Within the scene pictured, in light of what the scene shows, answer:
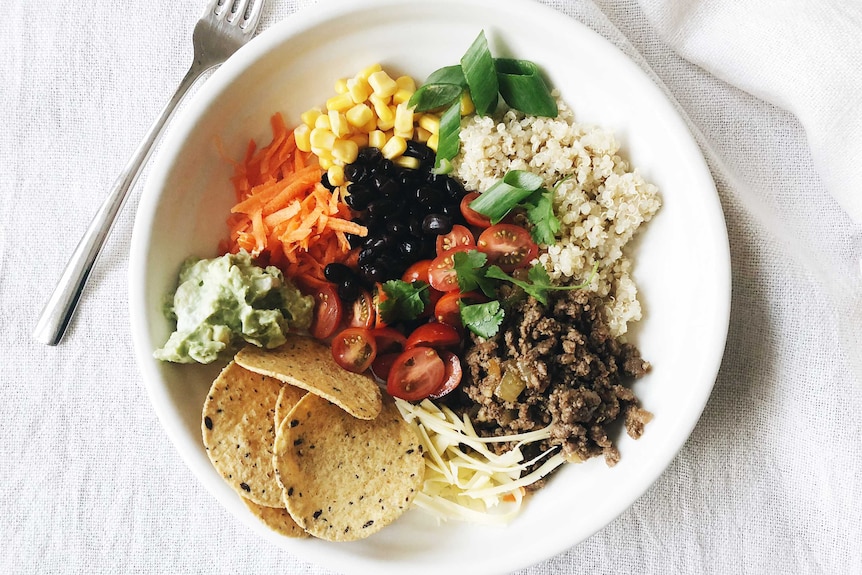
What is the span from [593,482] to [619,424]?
238 mm

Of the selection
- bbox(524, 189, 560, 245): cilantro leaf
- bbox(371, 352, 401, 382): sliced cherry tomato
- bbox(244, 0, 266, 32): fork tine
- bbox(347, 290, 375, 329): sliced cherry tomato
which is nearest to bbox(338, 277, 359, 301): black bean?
bbox(347, 290, 375, 329): sliced cherry tomato

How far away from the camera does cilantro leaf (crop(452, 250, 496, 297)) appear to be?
2338 mm

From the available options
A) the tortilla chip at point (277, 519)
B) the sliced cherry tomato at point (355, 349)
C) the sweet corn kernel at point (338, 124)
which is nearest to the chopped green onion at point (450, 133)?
the sweet corn kernel at point (338, 124)

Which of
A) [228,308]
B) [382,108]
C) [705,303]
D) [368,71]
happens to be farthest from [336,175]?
[705,303]

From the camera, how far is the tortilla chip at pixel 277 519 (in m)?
2.42

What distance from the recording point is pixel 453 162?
2.50 metres

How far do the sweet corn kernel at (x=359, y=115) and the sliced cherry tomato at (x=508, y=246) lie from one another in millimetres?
622

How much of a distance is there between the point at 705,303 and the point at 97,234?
7.88 ft

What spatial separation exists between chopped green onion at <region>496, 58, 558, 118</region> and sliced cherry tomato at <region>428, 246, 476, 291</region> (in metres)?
0.56

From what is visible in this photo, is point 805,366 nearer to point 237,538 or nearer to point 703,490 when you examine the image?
point 703,490

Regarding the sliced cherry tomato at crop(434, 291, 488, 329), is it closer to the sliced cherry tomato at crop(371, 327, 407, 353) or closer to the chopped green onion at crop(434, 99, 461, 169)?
the sliced cherry tomato at crop(371, 327, 407, 353)

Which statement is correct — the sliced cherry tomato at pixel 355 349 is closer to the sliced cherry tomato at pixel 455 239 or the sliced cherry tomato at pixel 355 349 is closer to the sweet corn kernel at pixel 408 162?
the sliced cherry tomato at pixel 455 239

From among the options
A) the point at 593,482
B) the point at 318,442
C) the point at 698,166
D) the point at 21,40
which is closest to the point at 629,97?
the point at 698,166

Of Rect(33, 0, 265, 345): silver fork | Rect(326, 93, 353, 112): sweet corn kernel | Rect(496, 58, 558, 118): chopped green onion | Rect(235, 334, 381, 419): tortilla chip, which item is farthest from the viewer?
Rect(33, 0, 265, 345): silver fork
